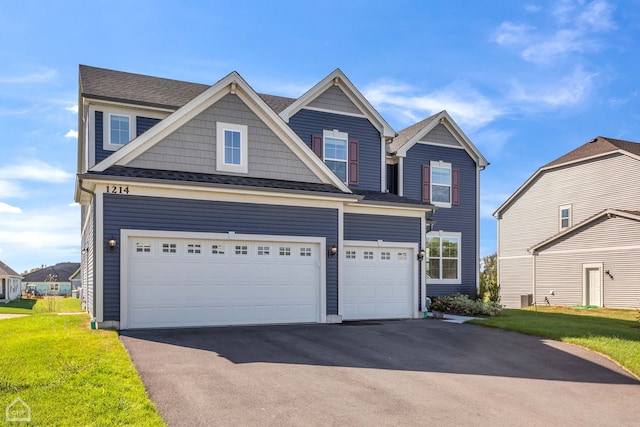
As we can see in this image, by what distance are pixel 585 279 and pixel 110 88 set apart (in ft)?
76.6

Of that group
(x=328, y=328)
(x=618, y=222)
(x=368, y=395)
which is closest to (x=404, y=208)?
(x=328, y=328)

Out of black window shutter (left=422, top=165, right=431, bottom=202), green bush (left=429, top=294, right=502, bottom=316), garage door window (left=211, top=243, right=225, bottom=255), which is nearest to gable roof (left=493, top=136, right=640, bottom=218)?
black window shutter (left=422, top=165, right=431, bottom=202)

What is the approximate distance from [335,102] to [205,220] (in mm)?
7963

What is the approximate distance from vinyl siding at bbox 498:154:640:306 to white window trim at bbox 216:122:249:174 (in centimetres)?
1912

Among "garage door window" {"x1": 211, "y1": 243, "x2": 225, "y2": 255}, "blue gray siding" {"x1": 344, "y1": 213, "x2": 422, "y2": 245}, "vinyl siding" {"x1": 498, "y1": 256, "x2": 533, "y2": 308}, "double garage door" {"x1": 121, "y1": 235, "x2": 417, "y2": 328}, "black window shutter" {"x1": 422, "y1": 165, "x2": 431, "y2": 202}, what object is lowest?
"vinyl siding" {"x1": 498, "y1": 256, "x2": 533, "y2": 308}

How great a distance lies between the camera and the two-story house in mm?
12094

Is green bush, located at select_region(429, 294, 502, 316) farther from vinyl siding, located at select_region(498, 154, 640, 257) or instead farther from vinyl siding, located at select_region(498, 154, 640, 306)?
vinyl siding, located at select_region(498, 154, 640, 257)

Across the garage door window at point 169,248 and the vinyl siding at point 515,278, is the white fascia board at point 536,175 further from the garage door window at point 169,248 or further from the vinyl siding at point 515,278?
the garage door window at point 169,248

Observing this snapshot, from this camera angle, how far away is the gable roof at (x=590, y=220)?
23.6 meters

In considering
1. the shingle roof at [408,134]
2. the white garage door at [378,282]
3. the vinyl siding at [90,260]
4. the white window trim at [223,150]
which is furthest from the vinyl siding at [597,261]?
the vinyl siding at [90,260]

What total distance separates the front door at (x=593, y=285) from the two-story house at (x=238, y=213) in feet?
40.7

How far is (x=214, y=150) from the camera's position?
13656 mm

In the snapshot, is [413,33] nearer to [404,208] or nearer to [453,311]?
[404,208]

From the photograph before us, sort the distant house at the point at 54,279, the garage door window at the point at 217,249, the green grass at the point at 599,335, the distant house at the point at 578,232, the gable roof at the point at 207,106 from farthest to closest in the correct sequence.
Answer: the distant house at the point at 54,279
the distant house at the point at 578,232
the garage door window at the point at 217,249
the gable roof at the point at 207,106
the green grass at the point at 599,335
